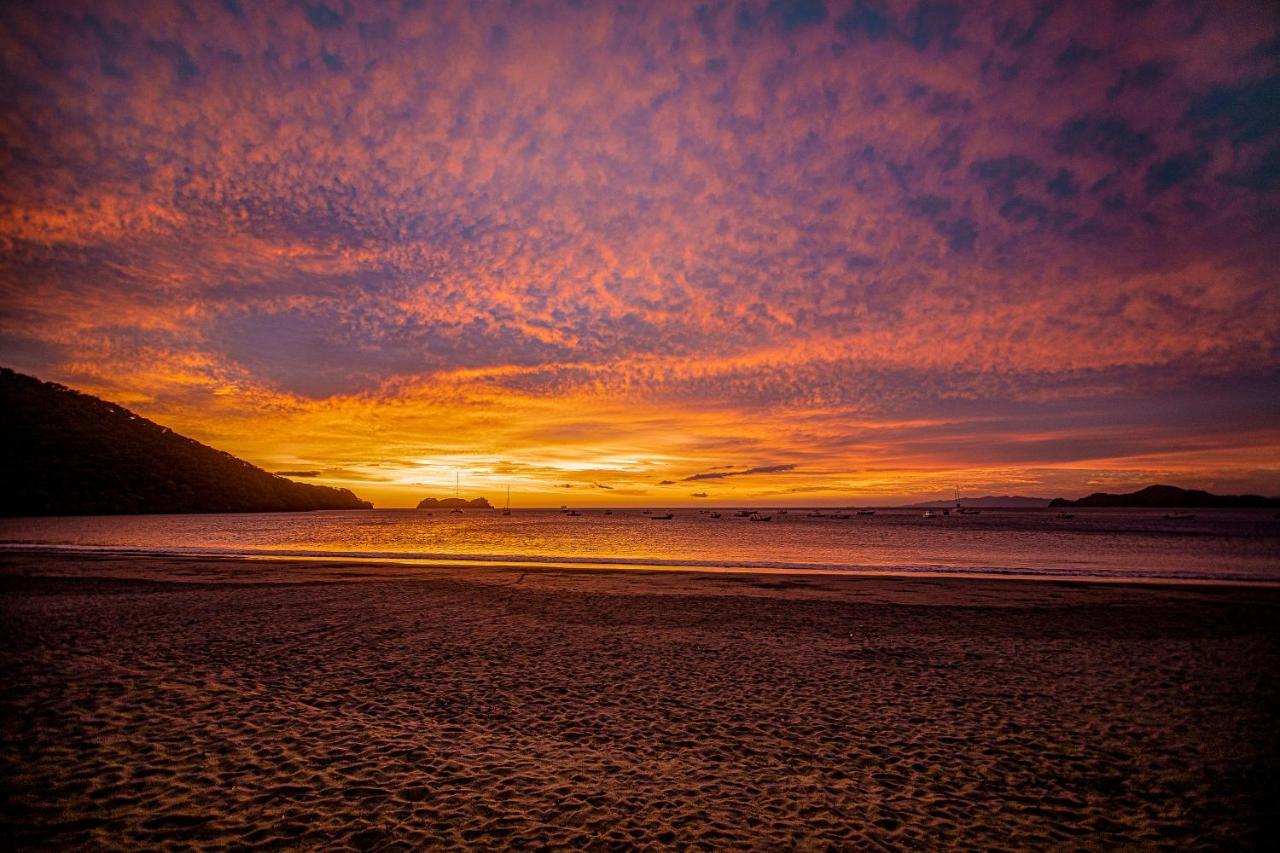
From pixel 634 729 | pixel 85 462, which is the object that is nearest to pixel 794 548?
pixel 634 729

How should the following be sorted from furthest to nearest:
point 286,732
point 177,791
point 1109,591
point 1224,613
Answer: point 1109,591
point 1224,613
point 286,732
point 177,791

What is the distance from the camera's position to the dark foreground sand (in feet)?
13.5

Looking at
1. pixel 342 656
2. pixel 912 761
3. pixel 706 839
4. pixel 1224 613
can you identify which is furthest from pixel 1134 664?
pixel 342 656

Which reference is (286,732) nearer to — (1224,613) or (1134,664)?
(1134,664)

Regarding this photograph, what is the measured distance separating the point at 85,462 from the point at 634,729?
7720 inches

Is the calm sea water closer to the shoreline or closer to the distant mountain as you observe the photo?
the shoreline

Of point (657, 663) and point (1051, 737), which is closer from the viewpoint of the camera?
point (1051, 737)

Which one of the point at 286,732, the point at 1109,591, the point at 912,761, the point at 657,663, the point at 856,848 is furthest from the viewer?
the point at 1109,591

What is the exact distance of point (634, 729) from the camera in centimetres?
602

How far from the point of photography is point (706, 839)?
3912mm

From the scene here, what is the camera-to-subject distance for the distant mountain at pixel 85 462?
127 m

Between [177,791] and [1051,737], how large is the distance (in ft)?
25.9

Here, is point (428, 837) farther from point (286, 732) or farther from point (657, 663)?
point (657, 663)

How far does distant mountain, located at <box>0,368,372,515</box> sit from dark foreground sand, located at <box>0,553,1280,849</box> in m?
166
